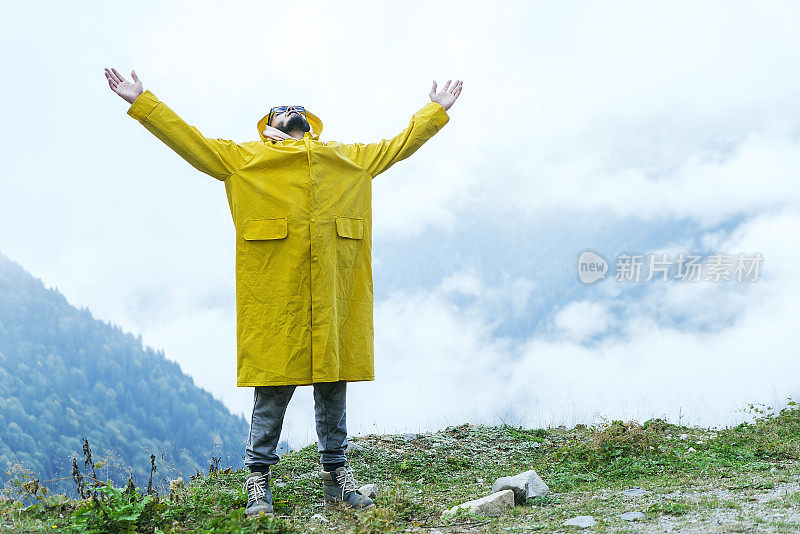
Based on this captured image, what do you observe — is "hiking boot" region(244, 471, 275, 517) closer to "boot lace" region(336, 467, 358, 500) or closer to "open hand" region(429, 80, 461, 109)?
"boot lace" region(336, 467, 358, 500)

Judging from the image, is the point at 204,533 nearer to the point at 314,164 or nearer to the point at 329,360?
the point at 329,360

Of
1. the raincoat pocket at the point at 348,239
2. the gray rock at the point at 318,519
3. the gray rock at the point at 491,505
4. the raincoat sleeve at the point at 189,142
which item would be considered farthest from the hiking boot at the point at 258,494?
the raincoat sleeve at the point at 189,142

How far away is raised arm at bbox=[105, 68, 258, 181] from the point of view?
4.76m

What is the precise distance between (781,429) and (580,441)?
7.03 ft

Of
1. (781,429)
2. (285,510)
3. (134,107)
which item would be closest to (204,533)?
(285,510)

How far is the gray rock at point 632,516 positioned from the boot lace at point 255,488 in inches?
91.5

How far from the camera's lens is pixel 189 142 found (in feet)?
15.9

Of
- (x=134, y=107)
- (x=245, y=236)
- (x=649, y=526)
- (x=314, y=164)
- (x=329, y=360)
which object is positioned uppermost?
(x=134, y=107)

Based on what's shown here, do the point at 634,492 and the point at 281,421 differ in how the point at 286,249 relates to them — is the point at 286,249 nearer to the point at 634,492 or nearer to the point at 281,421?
the point at 281,421

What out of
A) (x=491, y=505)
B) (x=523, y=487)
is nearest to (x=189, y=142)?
(x=491, y=505)

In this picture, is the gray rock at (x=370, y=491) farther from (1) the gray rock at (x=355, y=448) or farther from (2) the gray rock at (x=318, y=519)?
(1) the gray rock at (x=355, y=448)

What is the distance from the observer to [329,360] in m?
4.90

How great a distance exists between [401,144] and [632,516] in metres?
3.01

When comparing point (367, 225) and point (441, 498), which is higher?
point (367, 225)
